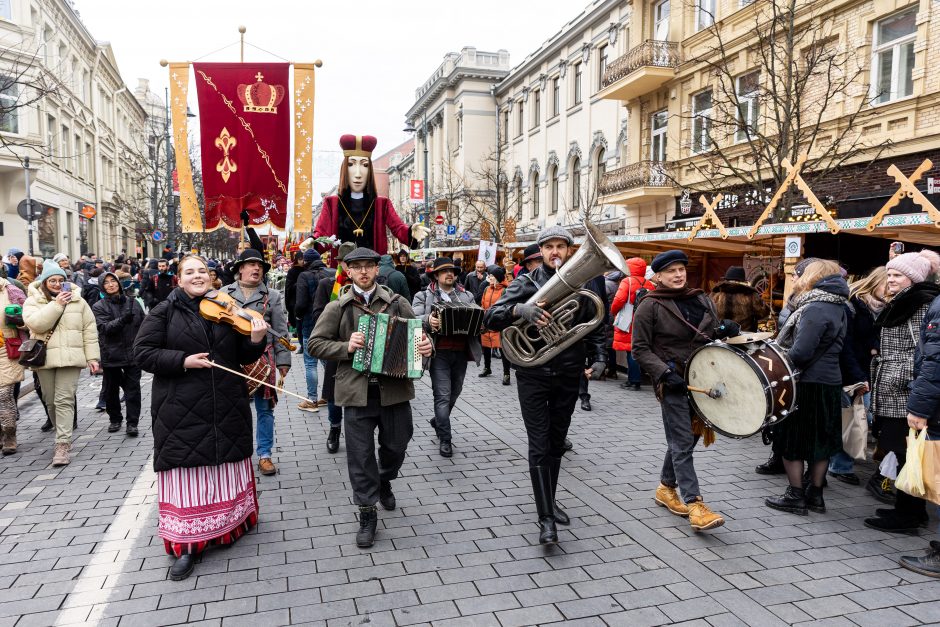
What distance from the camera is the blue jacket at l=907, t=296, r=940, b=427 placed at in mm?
3793

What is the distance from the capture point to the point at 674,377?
4461 millimetres

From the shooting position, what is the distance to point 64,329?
6324 millimetres

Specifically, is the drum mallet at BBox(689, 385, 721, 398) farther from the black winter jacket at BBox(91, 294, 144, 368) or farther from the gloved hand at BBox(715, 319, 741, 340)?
the black winter jacket at BBox(91, 294, 144, 368)

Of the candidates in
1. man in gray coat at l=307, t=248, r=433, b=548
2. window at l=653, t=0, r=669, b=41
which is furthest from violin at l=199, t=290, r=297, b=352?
window at l=653, t=0, r=669, b=41

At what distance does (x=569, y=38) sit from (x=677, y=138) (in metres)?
11.4

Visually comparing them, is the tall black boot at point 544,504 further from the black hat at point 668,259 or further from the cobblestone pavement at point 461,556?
the black hat at point 668,259

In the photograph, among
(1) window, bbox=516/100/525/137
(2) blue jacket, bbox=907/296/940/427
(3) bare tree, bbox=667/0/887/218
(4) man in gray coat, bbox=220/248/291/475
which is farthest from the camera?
(1) window, bbox=516/100/525/137

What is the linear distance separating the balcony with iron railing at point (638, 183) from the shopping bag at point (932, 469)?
1816cm

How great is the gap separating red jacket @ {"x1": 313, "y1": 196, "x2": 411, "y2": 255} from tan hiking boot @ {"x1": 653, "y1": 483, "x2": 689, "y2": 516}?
4268 millimetres

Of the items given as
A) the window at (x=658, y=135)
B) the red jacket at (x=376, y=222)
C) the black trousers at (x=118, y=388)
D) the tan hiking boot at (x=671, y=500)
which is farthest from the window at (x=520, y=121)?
the tan hiking boot at (x=671, y=500)

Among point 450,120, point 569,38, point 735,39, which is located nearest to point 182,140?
point 735,39

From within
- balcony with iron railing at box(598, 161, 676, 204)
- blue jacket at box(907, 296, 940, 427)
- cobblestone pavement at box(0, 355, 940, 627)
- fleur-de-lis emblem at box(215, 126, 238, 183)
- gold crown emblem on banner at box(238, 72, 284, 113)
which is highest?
balcony with iron railing at box(598, 161, 676, 204)

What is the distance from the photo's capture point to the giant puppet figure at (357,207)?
25.2 feet

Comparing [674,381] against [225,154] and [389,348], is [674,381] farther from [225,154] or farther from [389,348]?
[225,154]
